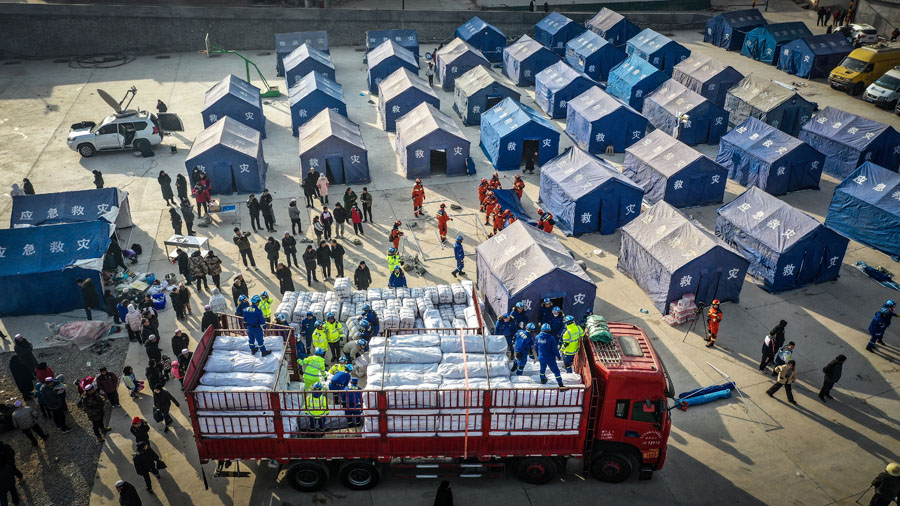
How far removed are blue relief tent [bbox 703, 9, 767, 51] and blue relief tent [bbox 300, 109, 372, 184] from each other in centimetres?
3050

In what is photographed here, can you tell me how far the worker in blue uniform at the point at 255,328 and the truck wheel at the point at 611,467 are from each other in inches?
287

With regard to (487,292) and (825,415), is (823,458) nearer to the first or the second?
(825,415)

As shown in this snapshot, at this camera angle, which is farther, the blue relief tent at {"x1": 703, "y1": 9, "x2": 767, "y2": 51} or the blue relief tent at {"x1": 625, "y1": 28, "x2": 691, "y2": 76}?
the blue relief tent at {"x1": 703, "y1": 9, "x2": 767, "y2": 51}

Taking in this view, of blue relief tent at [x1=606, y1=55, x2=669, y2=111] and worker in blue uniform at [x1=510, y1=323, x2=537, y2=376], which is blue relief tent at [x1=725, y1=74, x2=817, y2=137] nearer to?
blue relief tent at [x1=606, y1=55, x2=669, y2=111]

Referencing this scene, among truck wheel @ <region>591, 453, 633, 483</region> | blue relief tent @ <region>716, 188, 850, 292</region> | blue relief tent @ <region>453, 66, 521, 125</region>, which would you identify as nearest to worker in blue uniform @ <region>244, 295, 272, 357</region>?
truck wheel @ <region>591, 453, 633, 483</region>

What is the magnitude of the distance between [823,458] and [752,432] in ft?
4.93

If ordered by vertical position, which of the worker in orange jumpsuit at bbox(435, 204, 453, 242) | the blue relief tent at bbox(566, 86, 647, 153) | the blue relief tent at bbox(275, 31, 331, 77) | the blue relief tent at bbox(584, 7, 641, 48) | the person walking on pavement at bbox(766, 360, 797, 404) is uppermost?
the blue relief tent at bbox(584, 7, 641, 48)

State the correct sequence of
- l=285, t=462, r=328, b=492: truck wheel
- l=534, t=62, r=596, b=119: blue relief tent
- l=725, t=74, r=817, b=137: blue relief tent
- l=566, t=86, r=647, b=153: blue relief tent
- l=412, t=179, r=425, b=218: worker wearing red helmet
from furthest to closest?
l=534, t=62, r=596, b=119: blue relief tent
l=725, t=74, r=817, b=137: blue relief tent
l=566, t=86, r=647, b=153: blue relief tent
l=412, t=179, r=425, b=218: worker wearing red helmet
l=285, t=462, r=328, b=492: truck wheel

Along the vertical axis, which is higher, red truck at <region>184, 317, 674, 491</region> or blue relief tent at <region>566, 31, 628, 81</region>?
blue relief tent at <region>566, 31, 628, 81</region>

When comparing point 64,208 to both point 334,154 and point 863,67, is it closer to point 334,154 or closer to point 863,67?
point 334,154

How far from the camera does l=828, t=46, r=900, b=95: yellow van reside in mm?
35969

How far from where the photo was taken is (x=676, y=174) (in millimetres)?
24656

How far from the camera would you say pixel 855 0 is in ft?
157

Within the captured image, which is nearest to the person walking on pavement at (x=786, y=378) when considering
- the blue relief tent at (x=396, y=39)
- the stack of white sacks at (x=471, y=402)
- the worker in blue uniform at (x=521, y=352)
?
the stack of white sacks at (x=471, y=402)
